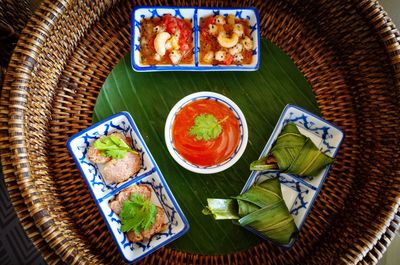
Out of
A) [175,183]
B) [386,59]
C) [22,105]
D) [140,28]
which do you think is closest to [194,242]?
[175,183]

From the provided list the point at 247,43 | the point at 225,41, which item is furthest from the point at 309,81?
the point at 225,41

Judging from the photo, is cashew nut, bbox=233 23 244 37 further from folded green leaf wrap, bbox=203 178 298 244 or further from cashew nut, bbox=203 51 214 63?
folded green leaf wrap, bbox=203 178 298 244

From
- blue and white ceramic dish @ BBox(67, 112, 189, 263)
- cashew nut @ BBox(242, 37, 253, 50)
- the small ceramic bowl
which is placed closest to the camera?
blue and white ceramic dish @ BBox(67, 112, 189, 263)

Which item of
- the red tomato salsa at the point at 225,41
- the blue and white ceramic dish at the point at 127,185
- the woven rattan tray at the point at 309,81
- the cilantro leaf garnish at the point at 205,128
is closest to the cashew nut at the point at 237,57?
the red tomato salsa at the point at 225,41

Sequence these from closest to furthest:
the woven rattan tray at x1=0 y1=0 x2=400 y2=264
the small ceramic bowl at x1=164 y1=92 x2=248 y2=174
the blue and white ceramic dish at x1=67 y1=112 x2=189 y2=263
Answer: the woven rattan tray at x1=0 y1=0 x2=400 y2=264, the blue and white ceramic dish at x1=67 y1=112 x2=189 y2=263, the small ceramic bowl at x1=164 y1=92 x2=248 y2=174

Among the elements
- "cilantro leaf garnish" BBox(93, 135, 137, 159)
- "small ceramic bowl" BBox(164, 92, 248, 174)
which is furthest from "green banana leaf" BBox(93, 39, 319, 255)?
"cilantro leaf garnish" BBox(93, 135, 137, 159)

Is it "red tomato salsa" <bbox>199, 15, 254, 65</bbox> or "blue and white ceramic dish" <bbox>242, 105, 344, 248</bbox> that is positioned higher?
"red tomato salsa" <bbox>199, 15, 254, 65</bbox>

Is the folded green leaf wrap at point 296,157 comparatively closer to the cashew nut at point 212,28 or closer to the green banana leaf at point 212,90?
the green banana leaf at point 212,90
